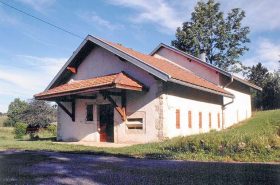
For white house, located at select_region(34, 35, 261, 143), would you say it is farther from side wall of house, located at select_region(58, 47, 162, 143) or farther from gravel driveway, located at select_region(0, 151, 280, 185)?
gravel driveway, located at select_region(0, 151, 280, 185)

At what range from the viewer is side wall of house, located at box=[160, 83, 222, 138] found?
11637 millimetres

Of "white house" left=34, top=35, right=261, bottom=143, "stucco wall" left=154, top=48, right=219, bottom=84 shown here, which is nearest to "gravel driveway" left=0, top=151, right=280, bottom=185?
"white house" left=34, top=35, right=261, bottom=143

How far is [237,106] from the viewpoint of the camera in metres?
20.3

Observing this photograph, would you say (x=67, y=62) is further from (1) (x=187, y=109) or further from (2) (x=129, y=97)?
(1) (x=187, y=109)

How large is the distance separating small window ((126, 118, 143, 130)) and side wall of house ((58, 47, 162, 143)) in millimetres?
176

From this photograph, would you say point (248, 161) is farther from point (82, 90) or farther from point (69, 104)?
point (69, 104)

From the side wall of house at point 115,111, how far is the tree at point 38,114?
15365 mm

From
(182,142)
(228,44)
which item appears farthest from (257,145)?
(228,44)

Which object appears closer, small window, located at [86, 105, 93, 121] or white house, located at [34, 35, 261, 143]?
white house, located at [34, 35, 261, 143]

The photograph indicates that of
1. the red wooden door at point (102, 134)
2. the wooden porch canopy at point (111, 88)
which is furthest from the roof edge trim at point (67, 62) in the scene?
the red wooden door at point (102, 134)

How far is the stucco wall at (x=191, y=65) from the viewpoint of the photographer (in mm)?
17156

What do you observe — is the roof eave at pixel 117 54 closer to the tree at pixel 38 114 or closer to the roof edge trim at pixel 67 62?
the roof edge trim at pixel 67 62

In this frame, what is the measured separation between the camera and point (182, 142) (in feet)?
29.2

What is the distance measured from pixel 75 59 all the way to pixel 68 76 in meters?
1.52
